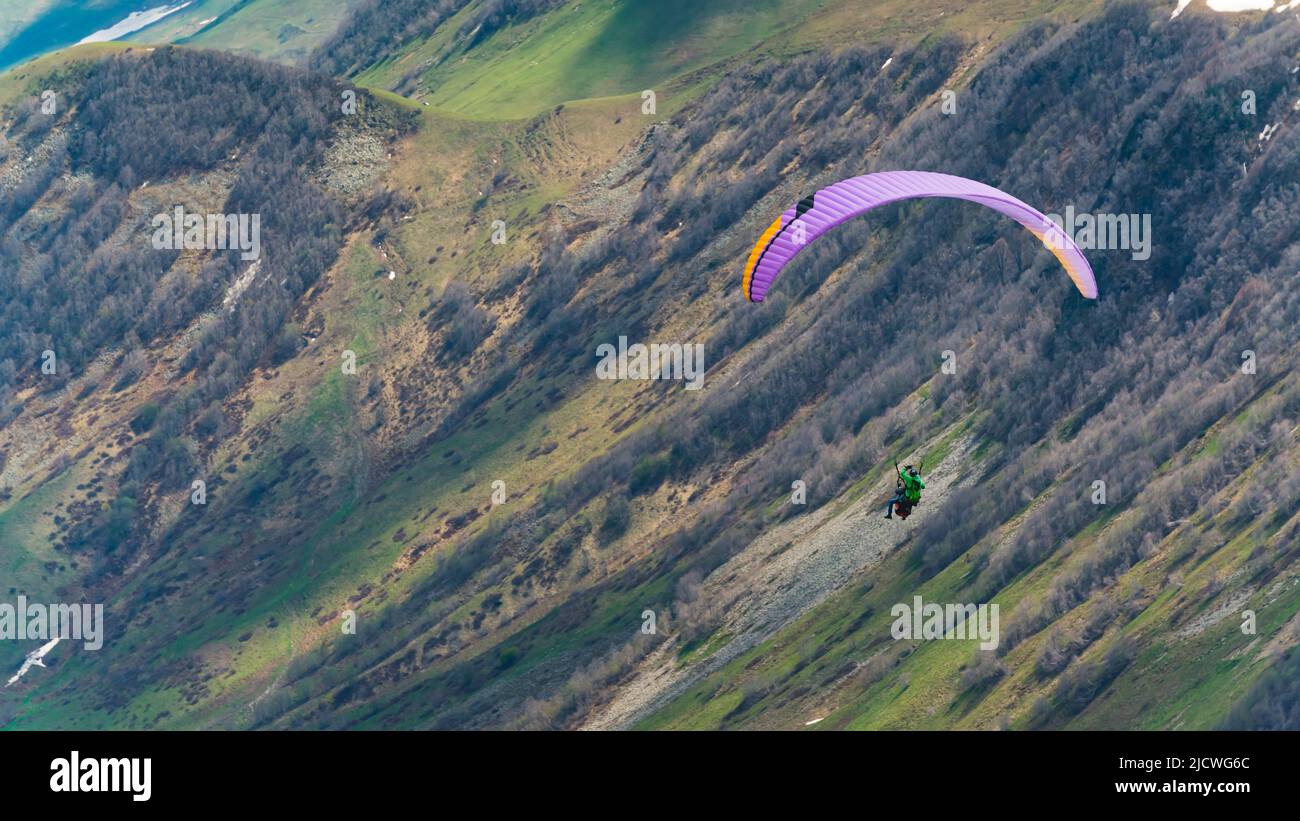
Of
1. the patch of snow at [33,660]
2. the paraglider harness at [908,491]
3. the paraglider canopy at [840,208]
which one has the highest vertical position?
the paraglider canopy at [840,208]

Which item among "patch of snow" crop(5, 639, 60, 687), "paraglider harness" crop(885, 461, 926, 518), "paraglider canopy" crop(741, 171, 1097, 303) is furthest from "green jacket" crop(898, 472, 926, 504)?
"patch of snow" crop(5, 639, 60, 687)

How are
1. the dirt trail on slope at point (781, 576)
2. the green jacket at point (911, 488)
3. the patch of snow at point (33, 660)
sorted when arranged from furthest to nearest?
the patch of snow at point (33, 660) → the dirt trail on slope at point (781, 576) → the green jacket at point (911, 488)

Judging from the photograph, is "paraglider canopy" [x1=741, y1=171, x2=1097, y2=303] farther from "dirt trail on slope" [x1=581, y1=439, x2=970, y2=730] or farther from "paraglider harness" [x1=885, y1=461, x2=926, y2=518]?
"dirt trail on slope" [x1=581, y1=439, x2=970, y2=730]

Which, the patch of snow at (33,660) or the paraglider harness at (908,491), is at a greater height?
the patch of snow at (33,660)

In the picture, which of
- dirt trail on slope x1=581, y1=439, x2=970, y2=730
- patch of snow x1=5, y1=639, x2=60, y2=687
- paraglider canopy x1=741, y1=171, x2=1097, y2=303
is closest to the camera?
paraglider canopy x1=741, y1=171, x2=1097, y2=303

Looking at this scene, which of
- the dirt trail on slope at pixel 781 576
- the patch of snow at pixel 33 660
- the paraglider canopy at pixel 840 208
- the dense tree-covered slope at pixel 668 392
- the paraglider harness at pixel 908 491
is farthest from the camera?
the patch of snow at pixel 33 660

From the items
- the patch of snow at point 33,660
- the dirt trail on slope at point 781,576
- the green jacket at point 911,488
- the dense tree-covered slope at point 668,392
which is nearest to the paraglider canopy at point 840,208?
the green jacket at point 911,488

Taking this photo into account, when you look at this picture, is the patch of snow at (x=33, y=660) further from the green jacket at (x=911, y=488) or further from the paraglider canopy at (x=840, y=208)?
the green jacket at (x=911, y=488)

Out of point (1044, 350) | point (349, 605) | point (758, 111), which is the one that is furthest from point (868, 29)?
point (349, 605)

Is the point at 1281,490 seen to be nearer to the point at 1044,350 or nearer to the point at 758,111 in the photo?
the point at 1044,350

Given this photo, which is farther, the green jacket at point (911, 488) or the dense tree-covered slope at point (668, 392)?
the dense tree-covered slope at point (668, 392)
